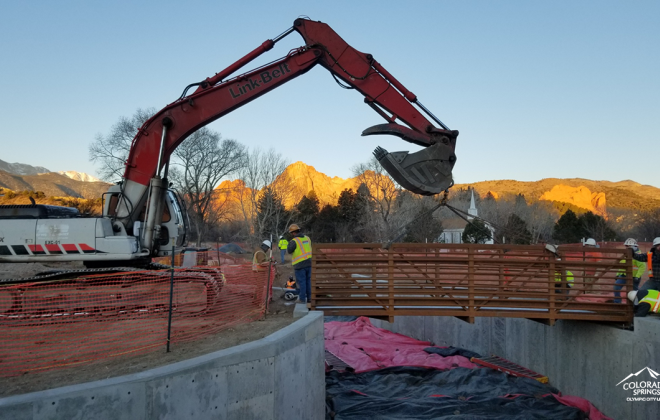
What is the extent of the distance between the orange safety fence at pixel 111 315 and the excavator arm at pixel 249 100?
1.22m

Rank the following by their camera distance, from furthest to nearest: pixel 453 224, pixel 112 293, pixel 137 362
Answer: pixel 453 224, pixel 112 293, pixel 137 362

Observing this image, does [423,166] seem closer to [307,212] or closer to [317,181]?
[307,212]

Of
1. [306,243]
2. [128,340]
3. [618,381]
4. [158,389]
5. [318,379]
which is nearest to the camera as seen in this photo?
[158,389]

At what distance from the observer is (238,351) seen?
577 cm

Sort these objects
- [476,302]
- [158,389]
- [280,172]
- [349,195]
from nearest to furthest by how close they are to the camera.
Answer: [158,389] → [476,302] → [280,172] → [349,195]

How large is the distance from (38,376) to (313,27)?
7533 mm

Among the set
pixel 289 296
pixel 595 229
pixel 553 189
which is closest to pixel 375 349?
pixel 289 296

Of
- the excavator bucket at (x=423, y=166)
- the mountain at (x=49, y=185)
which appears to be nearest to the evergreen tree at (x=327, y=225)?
the excavator bucket at (x=423, y=166)

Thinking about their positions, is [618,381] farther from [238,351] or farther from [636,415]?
[238,351]

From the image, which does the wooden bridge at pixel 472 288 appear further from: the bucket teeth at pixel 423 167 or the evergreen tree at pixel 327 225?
the evergreen tree at pixel 327 225

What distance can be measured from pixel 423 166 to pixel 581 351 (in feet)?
14.7

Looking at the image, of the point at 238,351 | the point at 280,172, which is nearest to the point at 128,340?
the point at 238,351

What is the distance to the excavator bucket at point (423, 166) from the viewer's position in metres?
8.92

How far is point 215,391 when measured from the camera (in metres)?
5.48
